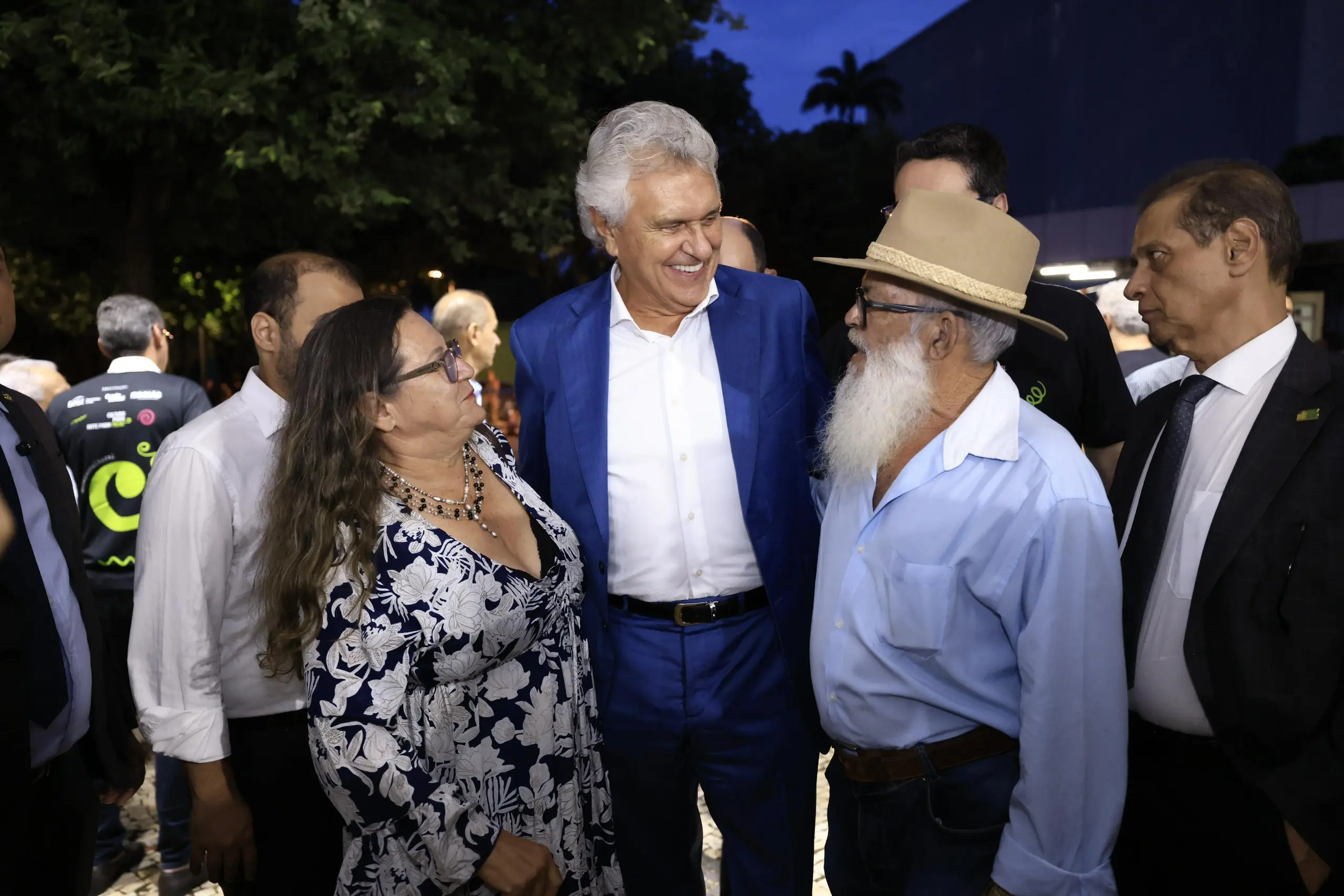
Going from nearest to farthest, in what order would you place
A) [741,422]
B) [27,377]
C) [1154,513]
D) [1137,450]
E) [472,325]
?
[1154,513], [1137,450], [741,422], [27,377], [472,325]

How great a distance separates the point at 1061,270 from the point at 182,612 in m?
15.0

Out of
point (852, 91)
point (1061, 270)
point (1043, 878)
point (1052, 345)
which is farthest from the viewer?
point (852, 91)

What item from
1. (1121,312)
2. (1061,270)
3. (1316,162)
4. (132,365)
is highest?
(1316,162)

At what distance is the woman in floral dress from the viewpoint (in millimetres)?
1920

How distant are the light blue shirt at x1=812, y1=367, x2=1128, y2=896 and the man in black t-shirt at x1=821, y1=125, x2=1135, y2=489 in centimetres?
106

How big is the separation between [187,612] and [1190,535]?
7.84 feet

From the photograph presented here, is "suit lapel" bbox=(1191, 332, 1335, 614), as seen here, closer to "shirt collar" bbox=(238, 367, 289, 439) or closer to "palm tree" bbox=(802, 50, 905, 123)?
Answer: "shirt collar" bbox=(238, 367, 289, 439)

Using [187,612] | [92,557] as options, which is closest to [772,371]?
[187,612]

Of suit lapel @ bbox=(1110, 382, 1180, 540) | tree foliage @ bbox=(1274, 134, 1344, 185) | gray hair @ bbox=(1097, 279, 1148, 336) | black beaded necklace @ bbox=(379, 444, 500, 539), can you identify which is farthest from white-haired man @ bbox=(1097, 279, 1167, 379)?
tree foliage @ bbox=(1274, 134, 1344, 185)

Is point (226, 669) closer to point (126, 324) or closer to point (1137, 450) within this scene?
point (1137, 450)

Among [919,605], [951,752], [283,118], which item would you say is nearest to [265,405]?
[919,605]

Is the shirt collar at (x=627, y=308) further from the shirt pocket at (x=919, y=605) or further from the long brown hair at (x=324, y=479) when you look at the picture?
the shirt pocket at (x=919, y=605)

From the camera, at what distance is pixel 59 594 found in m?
2.51

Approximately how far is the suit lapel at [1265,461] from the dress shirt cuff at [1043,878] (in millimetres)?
591
